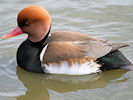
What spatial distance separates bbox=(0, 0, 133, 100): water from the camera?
4.48m

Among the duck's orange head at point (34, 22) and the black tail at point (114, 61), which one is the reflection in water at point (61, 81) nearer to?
the black tail at point (114, 61)

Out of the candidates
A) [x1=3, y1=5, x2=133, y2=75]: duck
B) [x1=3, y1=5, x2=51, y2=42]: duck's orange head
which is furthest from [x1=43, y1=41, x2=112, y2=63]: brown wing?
[x1=3, y1=5, x2=51, y2=42]: duck's orange head

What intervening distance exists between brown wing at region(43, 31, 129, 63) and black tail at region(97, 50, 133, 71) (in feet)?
0.32

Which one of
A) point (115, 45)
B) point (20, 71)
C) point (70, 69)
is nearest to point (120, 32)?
point (115, 45)

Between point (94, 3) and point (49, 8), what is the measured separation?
1084 millimetres

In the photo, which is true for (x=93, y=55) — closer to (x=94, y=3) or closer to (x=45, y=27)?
(x=45, y=27)

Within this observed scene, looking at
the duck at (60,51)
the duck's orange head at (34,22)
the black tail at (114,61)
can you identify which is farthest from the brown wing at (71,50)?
the duck's orange head at (34,22)

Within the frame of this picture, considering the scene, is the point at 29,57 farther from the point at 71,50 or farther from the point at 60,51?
the point at 71,50

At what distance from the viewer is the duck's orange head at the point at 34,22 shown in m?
4.70

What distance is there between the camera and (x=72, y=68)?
15.7ft

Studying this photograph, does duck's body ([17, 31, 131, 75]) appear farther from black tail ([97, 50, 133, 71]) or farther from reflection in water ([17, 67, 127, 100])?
reflection in water ([17, 67, 127, 100])

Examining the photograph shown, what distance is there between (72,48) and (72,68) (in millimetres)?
319

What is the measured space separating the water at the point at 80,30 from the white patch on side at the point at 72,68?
106 millimetres

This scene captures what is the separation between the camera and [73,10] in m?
6.98
